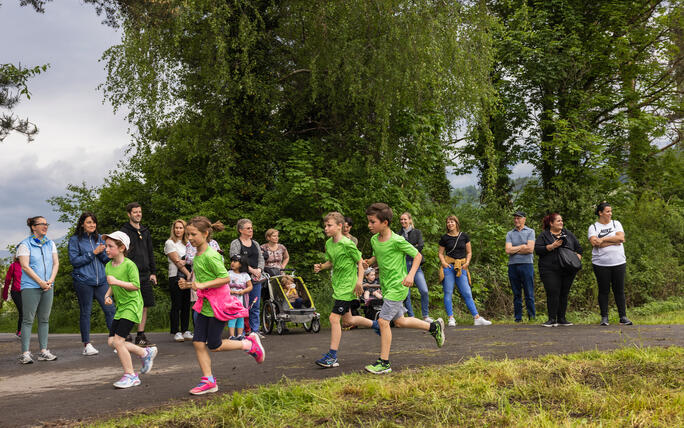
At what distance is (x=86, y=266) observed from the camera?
30.6ft

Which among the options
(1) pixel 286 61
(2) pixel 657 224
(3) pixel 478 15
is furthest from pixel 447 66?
(2) pixel 657 224

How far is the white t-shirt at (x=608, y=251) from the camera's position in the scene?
10.2 meters

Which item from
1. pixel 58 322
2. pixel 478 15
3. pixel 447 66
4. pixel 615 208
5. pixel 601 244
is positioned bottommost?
pixel 58 322

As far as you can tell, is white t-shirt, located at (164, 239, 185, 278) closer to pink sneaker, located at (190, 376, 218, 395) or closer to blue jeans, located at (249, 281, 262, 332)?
blue jeans, located at (249, 281, 262, 332)

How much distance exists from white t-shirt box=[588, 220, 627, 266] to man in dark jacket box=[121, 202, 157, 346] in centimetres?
746

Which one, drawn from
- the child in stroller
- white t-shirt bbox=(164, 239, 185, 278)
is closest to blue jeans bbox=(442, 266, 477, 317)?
the child in stroller

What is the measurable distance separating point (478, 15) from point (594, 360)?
40.7ft

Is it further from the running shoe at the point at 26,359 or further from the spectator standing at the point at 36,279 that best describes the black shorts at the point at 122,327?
the running shoe at the point at 26,359

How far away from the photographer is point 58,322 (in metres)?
19.1

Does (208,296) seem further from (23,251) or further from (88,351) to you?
(88,351)

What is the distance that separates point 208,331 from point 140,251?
164 inches

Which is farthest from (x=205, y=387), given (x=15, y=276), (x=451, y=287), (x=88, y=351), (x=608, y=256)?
(x=608, y=256)

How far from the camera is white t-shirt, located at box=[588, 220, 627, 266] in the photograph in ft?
33.4

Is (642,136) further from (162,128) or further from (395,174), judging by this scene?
(162,128)
